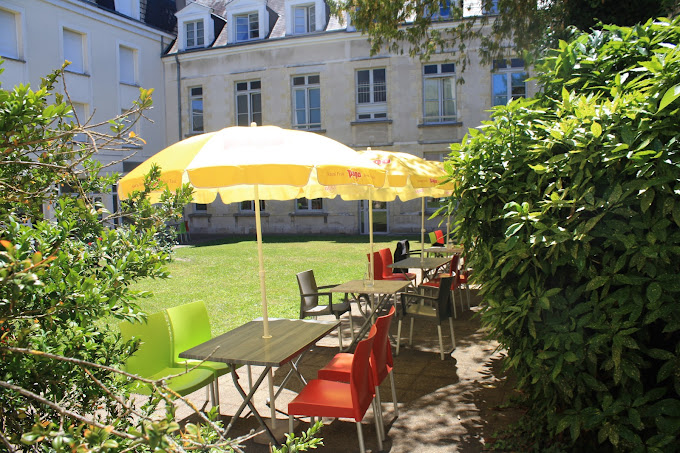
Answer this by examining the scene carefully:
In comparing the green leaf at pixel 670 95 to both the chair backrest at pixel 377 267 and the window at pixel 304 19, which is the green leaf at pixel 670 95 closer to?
the chair backrest at pixel 377 267

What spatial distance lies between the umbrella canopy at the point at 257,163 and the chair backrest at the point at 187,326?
890mm

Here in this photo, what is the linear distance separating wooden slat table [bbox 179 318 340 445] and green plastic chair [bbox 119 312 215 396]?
30 centimetres

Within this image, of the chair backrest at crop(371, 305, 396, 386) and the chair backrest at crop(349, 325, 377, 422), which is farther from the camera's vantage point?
the chair backrest at crop(371, 305, 396, 386)

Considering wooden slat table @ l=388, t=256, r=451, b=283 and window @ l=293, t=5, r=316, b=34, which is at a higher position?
A: window @ l=293, t=5, r=316, b=34

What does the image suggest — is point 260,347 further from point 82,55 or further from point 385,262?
point 82,55

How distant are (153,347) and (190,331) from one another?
39cm

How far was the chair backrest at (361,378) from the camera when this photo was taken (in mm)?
3205

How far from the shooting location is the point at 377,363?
3.76 m

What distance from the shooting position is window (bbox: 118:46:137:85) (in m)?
23.5

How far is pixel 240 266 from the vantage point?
1373cm

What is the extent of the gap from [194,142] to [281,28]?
22149mm

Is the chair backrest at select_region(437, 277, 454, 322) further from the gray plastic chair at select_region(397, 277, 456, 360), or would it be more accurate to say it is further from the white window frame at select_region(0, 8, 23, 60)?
the white window frame at select_region(0, 8, 23, 60)

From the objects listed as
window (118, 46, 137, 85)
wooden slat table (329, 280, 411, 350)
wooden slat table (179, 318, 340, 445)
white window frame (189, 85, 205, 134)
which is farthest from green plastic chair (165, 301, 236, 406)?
white window frame (189, 85, 205, 134)

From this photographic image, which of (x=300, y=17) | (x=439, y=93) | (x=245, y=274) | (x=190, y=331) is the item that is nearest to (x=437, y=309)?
(x=190, y=331)
